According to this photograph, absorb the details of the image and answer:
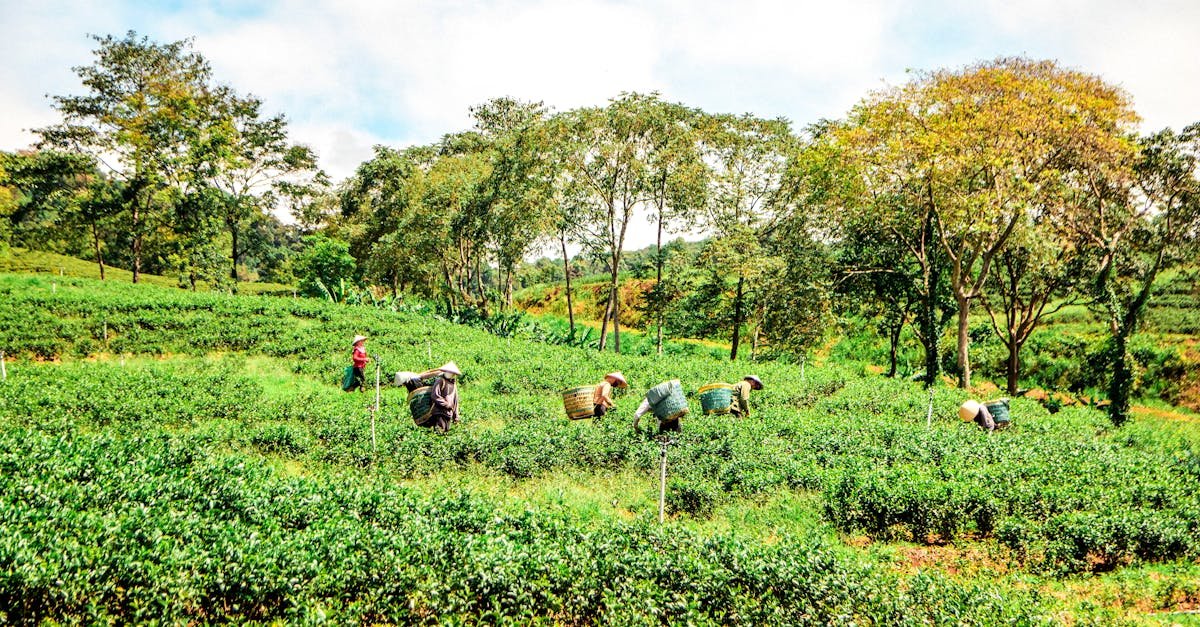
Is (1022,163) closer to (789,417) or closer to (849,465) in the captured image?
(789,417)

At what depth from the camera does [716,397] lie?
1314cm

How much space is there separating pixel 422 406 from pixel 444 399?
0.47 meters

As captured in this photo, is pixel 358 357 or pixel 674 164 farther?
pixel 674 164

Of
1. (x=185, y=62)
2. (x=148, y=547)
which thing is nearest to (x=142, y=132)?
(x=185, y=62)

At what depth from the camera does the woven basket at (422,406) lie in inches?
490

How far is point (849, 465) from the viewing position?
421 inches

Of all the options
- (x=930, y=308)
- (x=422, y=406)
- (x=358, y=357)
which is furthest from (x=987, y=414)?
(x=358, y=357)

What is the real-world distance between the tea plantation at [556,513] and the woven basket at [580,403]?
2.23 ft

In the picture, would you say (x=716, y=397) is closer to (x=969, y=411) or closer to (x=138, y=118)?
(x=969, y=411)

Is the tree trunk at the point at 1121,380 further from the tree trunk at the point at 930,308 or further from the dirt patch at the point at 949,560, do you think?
Result: the dirt patch at the point at 949,560

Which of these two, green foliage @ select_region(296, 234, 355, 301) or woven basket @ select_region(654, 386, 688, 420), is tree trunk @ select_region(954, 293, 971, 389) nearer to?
woven basket @ select_region(654, 386, 688, 420)

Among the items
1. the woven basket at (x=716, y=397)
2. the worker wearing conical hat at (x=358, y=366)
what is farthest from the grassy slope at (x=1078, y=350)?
the worker wearing conical hat at (x=358, y=366)

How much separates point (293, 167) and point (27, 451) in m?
34.6

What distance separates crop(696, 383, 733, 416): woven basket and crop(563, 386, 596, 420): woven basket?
2.57 m
